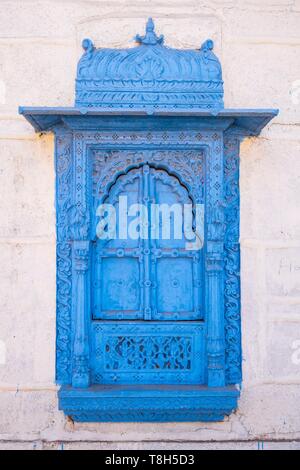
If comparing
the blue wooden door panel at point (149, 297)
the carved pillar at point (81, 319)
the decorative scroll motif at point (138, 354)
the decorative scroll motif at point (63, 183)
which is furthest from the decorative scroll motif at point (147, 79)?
the decorative scroll motif at point (138, 354)

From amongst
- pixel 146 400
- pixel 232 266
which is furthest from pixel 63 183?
pixel 146 400

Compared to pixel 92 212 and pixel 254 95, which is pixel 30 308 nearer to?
pixel 92 212

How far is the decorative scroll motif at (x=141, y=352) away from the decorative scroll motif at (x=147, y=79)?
4.33 feet

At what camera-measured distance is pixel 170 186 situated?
9.08 feet

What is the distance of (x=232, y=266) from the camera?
2.77m

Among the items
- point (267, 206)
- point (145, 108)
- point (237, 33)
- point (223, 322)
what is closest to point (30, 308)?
point (223, 322)

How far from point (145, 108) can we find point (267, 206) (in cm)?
92

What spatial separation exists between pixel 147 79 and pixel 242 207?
919mm

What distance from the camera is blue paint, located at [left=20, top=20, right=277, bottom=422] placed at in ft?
8.70

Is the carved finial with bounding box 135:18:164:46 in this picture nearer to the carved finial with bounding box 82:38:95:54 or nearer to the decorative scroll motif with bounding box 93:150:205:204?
the carved finial with bounding box 82:38:95:54

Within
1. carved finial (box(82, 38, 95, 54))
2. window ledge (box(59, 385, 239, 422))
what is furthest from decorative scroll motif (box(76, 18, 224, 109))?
window ledge (box(59, 385, 239, 422))

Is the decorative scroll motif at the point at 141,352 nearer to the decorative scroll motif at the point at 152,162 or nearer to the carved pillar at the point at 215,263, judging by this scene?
the carved pillar at the point at 215,263

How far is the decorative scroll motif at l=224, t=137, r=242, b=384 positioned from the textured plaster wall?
0.05 meters

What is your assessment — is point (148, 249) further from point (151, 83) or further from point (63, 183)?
point (151, 83)
